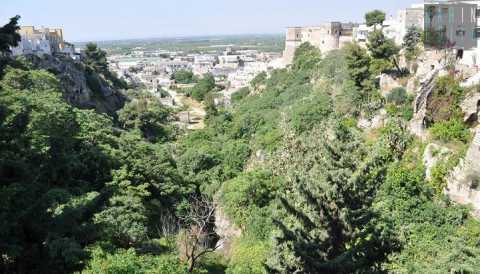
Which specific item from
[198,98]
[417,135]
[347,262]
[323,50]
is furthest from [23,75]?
[198,98]

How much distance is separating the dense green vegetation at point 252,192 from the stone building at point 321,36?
10.9 metres

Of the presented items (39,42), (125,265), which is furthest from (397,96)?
(39,42)

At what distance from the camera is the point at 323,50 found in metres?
48.4

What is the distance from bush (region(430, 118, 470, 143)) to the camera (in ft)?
56.0

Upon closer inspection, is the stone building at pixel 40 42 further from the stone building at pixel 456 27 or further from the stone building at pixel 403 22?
the stone building at pixel 456 27

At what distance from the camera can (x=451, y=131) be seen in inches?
681

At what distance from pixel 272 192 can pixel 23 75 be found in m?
18.0

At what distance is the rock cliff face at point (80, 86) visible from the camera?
39.3m

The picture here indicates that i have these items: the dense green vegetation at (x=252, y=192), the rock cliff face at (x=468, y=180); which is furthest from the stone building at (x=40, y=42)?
the rock cliff face at (x=468, y=180)

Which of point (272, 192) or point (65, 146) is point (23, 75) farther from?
point (272, 192)

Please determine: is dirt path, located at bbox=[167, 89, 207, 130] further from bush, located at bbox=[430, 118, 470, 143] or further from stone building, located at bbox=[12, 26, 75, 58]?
bush, located at bbox=[430, 118, 470, 143]

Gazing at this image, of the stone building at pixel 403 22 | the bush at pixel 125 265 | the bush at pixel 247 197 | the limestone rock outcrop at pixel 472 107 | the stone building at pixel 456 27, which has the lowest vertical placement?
the bush at pixel 247 197

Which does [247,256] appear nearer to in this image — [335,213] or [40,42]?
[335,213]

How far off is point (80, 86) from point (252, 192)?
28.1 m
